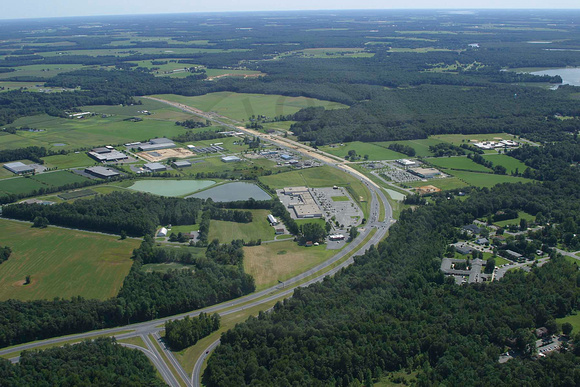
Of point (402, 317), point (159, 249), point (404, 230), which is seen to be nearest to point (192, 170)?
point (159, 249)

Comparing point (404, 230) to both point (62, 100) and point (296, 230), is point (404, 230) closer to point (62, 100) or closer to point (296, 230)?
point (296, 230)

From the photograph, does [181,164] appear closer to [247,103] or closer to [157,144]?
[157,144]

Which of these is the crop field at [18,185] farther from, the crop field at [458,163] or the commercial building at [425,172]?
the crop field at [458,163]

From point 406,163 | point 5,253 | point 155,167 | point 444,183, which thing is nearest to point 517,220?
point 444,183

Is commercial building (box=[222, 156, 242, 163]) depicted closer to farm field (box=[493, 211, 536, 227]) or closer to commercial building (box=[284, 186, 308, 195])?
commercial building (box=[284, 186, 308, 195])

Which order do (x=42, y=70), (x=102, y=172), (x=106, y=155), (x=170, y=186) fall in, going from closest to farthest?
1. (x=170, y=186)
2. (x=102, y=172)
3. (x=106, y=155)
4. (x=42, y=70)
